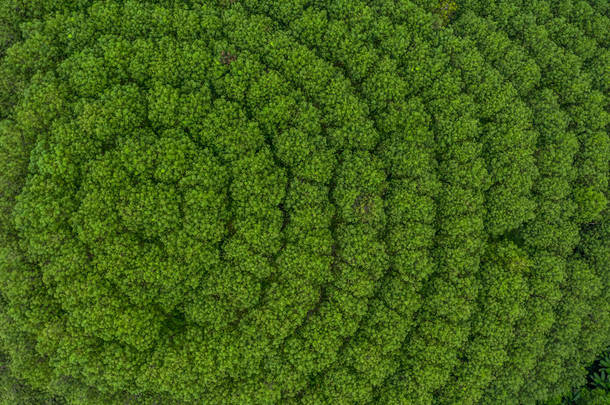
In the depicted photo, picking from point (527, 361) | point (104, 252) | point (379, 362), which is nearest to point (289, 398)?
point (379, 362)

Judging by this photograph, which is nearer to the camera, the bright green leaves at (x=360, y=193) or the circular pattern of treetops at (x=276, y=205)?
the circular pattern of treetops at (x=276, y=205)

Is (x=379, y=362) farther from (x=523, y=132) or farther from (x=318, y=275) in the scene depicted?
(x=523, y=132)

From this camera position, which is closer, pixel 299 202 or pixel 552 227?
pixel 299 202

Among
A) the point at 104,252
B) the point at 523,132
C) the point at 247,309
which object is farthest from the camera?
the point at 523,132

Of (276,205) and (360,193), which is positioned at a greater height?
(360,193)

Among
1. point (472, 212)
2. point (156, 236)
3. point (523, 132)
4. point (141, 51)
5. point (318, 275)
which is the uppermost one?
point (523, 132)

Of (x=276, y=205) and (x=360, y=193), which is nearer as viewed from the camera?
(x=276, y=205)

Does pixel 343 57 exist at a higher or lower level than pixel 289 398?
higher

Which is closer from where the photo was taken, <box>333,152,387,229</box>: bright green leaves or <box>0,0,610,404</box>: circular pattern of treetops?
<box>0,0,610,404</box>: circular pattern of treetops
